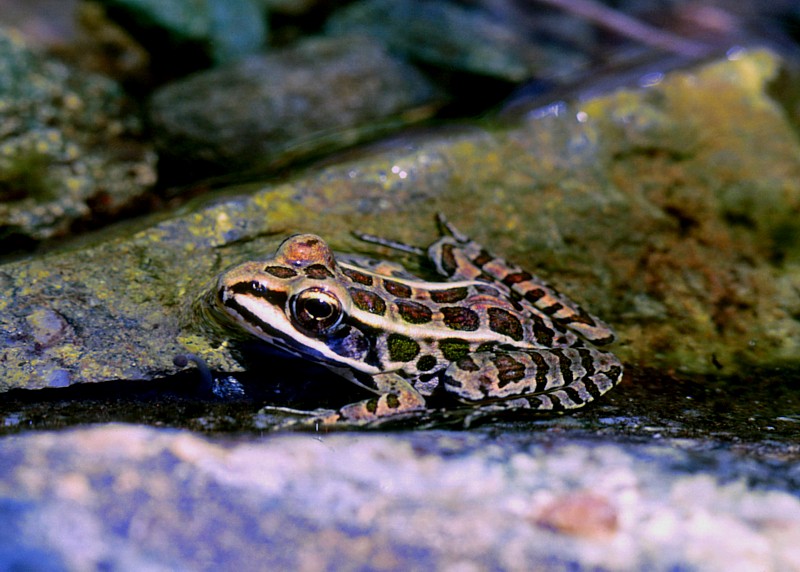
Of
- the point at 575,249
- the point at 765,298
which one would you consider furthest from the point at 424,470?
the point at 765,298

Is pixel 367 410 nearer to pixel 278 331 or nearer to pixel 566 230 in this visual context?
pixel 278 331

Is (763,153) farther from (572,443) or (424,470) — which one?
(424,470)

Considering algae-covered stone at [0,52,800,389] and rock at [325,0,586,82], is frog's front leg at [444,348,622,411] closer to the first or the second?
algae-covered stone at [0,52,800,389]

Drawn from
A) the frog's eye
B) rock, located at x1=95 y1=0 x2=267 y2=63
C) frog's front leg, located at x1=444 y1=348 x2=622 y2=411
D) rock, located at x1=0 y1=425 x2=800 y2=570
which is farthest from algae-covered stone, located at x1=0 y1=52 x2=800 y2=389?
rock, located at x1=95 y1=0 x2=267 y2=63

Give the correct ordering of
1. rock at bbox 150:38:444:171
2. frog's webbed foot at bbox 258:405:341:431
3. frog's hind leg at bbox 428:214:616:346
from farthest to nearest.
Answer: rock at bbox 150:38:444:171 → frog's hind leg at bbox 428:214:616:346 → frog's webbed foot at bbox 258:405:341:431

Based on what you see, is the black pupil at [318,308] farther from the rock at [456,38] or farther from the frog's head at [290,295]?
the rock at [456,38]

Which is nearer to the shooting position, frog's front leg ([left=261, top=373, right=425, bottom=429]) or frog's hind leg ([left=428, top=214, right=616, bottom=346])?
frog's front leg ([left=261, top=373, right=425, bottom=429])

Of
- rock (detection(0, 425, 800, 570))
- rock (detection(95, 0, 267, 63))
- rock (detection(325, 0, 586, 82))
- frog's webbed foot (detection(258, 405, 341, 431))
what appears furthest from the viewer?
rock (detection(325, 0, 586, 82))
